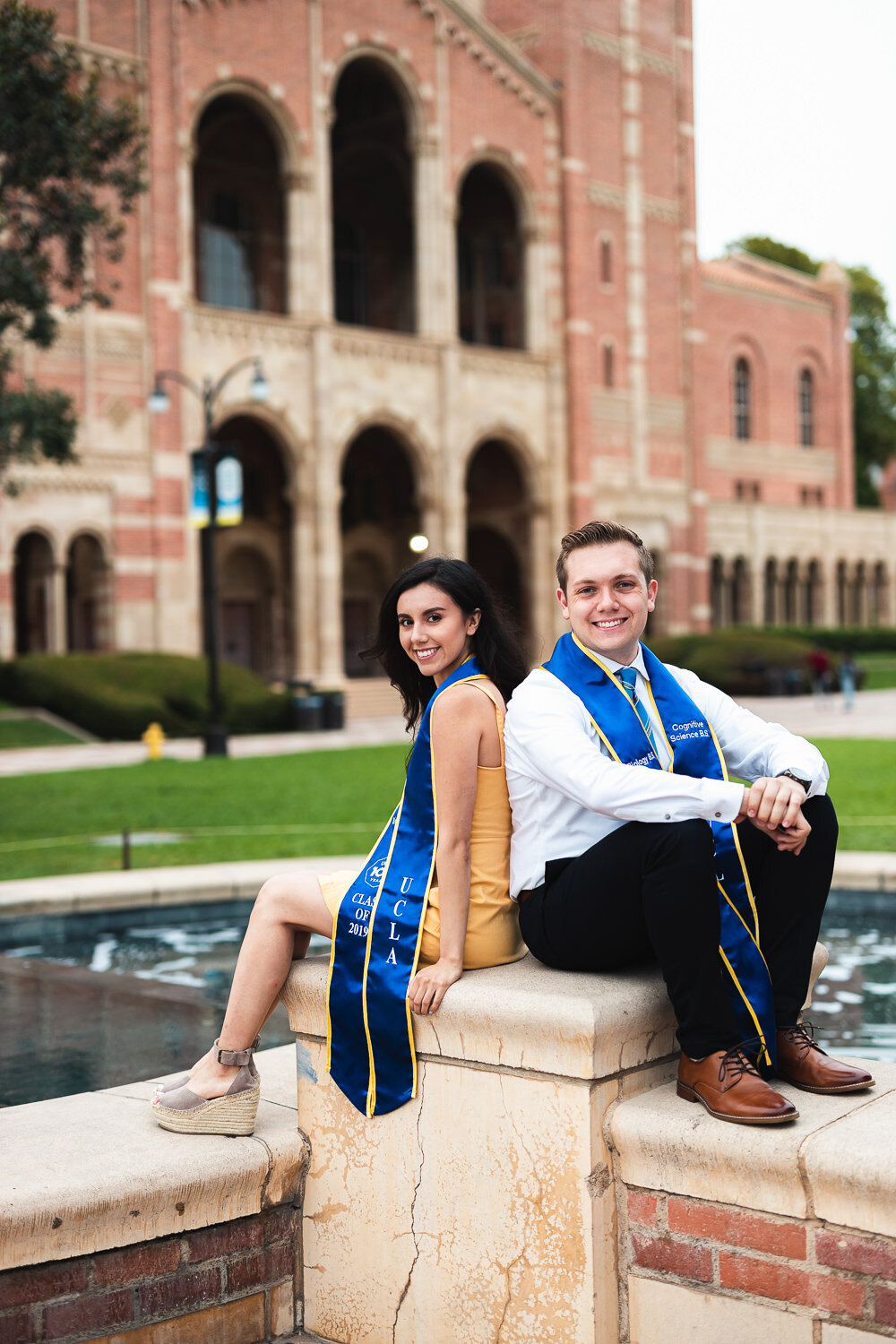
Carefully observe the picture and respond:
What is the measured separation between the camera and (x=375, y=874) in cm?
356

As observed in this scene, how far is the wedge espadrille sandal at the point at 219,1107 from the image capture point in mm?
3545

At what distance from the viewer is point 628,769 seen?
3.21m

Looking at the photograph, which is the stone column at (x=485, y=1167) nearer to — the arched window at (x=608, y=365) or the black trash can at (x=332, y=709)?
the black trash can at (x=332, y=709)

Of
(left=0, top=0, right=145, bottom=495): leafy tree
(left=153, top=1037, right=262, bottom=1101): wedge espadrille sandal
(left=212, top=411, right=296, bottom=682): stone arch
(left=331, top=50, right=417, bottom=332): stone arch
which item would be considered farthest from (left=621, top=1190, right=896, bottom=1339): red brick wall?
(left=331, top=50, right=417, bottom=332): stone arch

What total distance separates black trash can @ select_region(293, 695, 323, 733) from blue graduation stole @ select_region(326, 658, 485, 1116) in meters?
23.9

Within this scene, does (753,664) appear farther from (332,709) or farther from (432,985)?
(432,985)

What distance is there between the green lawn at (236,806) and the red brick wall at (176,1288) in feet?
21.8

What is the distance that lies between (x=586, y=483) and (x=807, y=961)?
3666 cm

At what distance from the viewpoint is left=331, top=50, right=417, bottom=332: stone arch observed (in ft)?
129

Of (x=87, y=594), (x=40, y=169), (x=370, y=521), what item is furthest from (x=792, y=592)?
(x=40, y=169)

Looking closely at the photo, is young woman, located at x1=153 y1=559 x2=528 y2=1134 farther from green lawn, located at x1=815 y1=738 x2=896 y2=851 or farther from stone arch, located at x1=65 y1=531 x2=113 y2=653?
stone arch, located at x1=65 y1=531 x2=113 y2=653

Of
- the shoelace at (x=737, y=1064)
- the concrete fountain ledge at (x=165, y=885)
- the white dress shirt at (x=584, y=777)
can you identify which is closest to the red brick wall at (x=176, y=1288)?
the white dress shirt at (x=584, y=777)

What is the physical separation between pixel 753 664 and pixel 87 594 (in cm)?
1729

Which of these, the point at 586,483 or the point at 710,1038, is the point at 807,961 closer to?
the point at 710,1038
